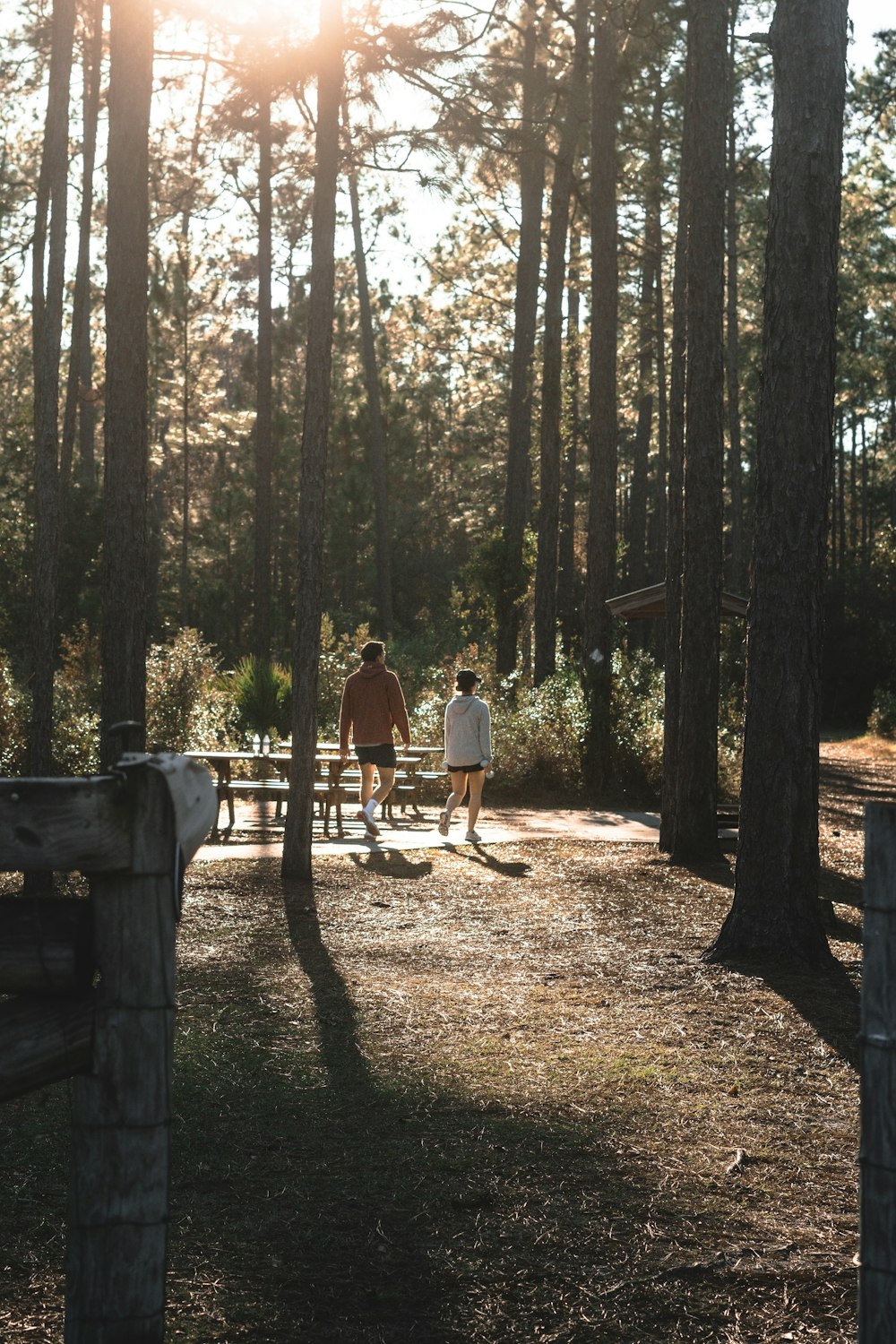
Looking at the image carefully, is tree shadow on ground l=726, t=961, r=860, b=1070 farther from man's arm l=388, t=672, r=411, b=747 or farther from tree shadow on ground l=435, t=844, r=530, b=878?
man's arm l=388, t=672, r=411, b=747

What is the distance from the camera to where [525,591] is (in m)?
25.8

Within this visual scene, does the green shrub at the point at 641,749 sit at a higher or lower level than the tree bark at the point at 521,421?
lower

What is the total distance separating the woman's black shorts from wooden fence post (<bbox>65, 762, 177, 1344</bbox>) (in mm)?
11717

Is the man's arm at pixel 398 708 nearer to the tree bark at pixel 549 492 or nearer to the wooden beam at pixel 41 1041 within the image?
the tree bark at pixel 549 492

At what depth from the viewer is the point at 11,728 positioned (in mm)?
16281

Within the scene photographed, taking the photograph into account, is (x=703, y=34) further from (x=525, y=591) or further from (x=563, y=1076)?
(x=525, y=591)

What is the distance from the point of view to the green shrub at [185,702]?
20.4 m

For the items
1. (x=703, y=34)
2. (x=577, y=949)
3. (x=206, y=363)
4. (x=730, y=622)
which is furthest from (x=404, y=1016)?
(x=206, y=363)

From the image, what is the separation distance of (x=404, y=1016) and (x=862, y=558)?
150 feet

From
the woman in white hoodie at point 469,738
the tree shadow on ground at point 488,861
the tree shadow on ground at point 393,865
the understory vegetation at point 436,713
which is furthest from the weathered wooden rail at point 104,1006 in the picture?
the understory vegetation at point 436,713

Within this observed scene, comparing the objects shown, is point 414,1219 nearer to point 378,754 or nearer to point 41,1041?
point 41,1041

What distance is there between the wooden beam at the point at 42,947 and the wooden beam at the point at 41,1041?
0.03 metres

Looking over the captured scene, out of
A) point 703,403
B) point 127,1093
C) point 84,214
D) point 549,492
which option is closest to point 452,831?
point 703,403

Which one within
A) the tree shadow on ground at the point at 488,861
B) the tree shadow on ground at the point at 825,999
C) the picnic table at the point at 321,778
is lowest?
the tree shadow on ground at the point at 825,999
